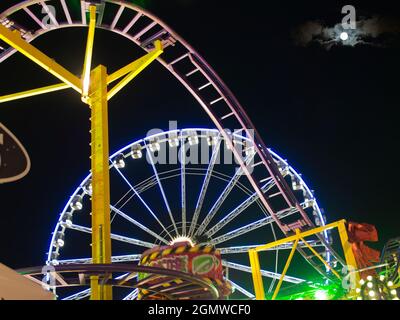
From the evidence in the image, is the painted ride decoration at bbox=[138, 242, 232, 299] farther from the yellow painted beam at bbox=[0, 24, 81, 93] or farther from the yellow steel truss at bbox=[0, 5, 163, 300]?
the yellow painted beam at bbox=[0, 24, 81, 93]

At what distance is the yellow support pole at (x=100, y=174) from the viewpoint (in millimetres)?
9633

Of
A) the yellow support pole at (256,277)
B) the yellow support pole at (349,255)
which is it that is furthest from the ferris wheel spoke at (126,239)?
the yellow support pole at (349,255)

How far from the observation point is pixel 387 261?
13.6m

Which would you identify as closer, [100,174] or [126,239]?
[100,174]

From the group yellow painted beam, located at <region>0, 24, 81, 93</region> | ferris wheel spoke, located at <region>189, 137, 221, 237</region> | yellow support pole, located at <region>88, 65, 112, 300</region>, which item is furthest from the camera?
ferris wheel spoke, located at <region>189, 137, 221, 237</region>

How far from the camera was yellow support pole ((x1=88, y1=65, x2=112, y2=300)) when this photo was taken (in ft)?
31.6

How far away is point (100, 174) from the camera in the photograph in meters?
10.2

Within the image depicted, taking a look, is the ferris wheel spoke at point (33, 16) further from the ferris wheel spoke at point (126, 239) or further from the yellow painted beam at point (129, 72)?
the ferris wheel spoke at point (126, 239)

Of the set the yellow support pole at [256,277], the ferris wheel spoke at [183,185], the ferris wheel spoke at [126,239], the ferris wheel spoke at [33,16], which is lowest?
the yellow support pole at [256,277]

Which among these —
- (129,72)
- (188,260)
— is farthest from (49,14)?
(188,260)

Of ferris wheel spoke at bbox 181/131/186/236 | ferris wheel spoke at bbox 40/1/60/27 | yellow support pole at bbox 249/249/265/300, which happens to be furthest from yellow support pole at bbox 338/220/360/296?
ferris wheel spoke at bbox 40/1/60/27

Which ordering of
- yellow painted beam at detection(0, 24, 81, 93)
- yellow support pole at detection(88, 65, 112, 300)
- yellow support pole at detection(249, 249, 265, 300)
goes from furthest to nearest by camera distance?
yellow support pole at detection(249, 249, 265, 300) < yellow painted beam at detection(0, 24, 81, 93) < yellow support pole at detection(88, 65, 112, 300)

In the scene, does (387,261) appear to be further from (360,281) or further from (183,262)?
(183,262)

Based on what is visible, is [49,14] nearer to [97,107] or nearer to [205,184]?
[97,107]
